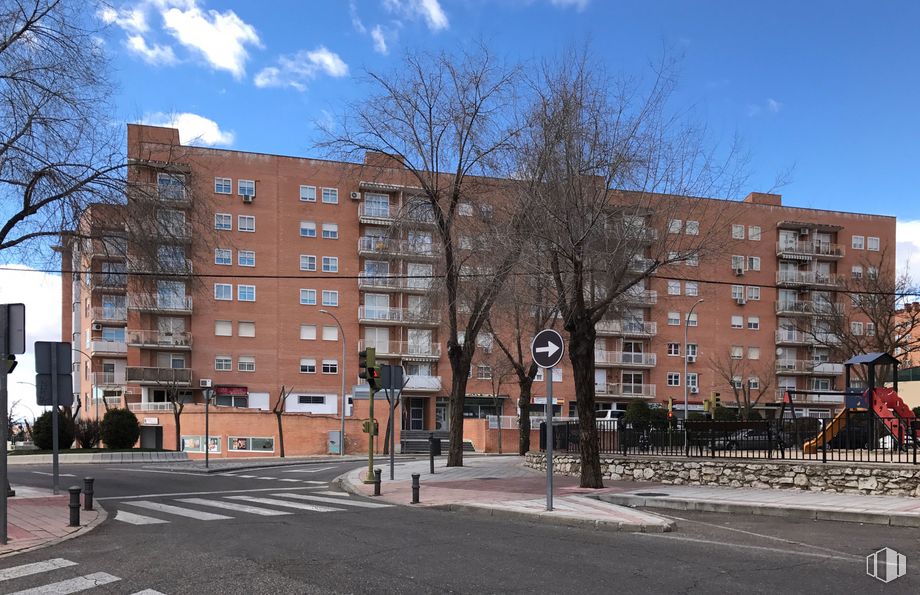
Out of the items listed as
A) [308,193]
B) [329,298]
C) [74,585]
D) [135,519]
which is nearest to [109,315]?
[329,298]

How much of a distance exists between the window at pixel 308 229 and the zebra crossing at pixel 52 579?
177ft

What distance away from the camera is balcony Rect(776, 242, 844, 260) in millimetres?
68863

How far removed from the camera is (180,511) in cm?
1298

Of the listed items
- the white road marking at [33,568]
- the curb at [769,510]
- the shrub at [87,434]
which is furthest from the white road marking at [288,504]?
the shrub at [87,434]

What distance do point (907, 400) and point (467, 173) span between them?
32718 mm

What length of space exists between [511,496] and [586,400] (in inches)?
108

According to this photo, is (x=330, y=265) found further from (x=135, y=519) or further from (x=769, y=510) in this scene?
(x=769, y=510)

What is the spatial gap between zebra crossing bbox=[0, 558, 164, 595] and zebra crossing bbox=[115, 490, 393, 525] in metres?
3.55

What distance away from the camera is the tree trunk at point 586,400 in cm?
1622

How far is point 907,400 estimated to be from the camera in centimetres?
4278

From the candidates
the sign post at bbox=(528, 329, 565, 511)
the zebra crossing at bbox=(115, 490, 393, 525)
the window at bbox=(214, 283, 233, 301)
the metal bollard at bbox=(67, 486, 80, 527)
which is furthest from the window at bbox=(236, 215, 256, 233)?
the sign post at bbox=(528, 329, 565, 511)

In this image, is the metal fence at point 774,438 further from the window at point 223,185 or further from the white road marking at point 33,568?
the window at point 223,185

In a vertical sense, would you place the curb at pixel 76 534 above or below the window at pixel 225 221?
below

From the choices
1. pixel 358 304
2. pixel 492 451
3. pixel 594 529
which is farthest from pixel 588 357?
pixel 358 304
